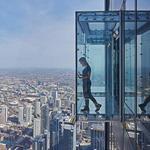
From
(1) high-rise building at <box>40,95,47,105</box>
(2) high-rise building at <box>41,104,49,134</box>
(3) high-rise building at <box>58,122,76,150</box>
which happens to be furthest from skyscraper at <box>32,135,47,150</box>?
(1) high-rise building at <box>40,95,47,105</box>

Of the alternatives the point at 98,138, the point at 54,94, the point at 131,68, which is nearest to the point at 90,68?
the point at 131,68

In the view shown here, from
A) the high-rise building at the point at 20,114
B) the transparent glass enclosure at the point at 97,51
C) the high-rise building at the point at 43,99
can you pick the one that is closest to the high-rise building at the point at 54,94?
the high-rise building at the point at 43,99

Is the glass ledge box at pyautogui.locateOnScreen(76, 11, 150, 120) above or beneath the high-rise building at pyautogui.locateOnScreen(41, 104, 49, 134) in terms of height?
above

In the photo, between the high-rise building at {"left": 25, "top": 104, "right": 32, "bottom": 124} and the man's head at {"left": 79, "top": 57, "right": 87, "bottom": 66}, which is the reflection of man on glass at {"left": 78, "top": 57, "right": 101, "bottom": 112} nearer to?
the man's head at {"left": 79, "top": 57, "right": 87, "bottom": 66}

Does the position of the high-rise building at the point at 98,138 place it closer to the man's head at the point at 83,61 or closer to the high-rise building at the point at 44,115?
the high-rise building at the point at 44,115

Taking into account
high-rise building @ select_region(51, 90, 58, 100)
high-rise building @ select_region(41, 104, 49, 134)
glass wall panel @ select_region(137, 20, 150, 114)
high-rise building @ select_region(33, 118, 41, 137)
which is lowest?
high-rise building @ select_region(33, 118, 41, 137)

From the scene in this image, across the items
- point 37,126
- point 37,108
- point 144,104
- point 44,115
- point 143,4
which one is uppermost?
point 143,4

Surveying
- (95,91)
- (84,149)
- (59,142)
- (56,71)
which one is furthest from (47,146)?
(95,91)

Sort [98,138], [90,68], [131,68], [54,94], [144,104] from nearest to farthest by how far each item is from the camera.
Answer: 1. [144,104]
2. [131,68]
3. [90,68]
4. [54,94]
5. [98,138]

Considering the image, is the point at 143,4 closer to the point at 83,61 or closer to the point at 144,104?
the point at 144,104

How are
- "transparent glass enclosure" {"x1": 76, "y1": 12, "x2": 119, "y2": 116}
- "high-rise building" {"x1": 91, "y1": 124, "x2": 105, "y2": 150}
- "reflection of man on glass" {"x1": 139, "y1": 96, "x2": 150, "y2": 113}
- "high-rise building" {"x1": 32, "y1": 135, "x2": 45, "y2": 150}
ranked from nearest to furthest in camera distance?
"reflection of man on glass" {"x1": 139, "y1": 96, "x2": 150, "y2": 113}, "transparent glass enclosure" {"x1": 76, "y1": 12, "x2": 119, "y2": 116}, "high-rise building" {"x1": 32, "y1": 135, "x2": 45, "y2": 150}, "high-rise building" {"x1": 91, "y1": 124, "x2": 105, "y2": 150}

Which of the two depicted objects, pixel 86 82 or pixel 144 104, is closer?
pixel 144 104

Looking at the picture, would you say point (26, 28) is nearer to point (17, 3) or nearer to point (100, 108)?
point (17, 3)
